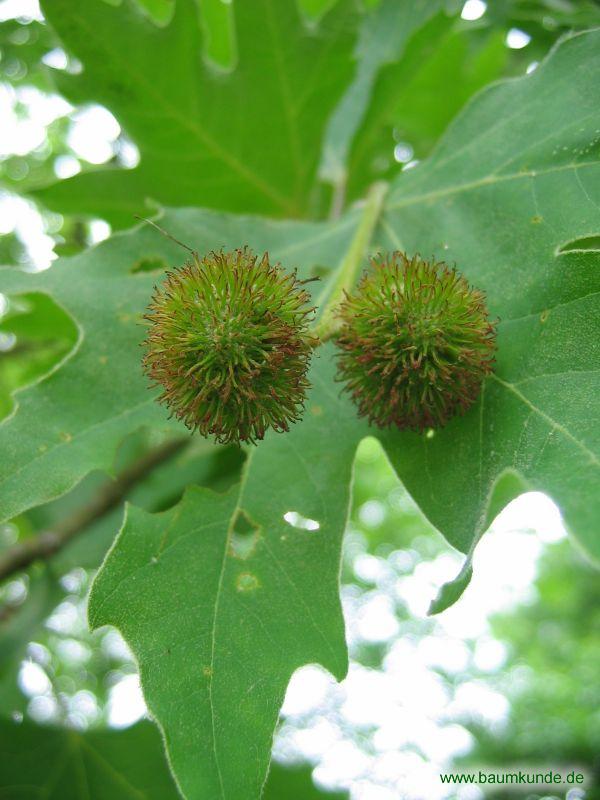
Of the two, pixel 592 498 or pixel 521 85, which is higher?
pixel 521 85

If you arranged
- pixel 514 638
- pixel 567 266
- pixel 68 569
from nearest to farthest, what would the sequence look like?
pixel 567 266, pixel 68 569, pixel 514 638

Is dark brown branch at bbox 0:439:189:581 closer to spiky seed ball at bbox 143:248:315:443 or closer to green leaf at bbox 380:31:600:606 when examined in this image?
spiky seed ball at bbox 143:248:315:443

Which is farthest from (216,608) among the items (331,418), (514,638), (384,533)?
(514,638)

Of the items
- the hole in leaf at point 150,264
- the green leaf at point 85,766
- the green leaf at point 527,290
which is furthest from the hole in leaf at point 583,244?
the green leaf at point 85,766

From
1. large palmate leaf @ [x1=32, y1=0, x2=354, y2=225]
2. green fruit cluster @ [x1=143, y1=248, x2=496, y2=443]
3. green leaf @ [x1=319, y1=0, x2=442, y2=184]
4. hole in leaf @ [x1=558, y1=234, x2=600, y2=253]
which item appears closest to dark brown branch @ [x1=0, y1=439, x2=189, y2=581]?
large palmate leaf @ [x1=32, y1=0, x2=354, y2=225]

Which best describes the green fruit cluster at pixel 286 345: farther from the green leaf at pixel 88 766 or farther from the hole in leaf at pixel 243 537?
the green leaf at pixel 88 766

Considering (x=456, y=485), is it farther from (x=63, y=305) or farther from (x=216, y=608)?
(x=63, y=305)

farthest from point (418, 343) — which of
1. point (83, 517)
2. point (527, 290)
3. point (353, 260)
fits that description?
point (83, 517)

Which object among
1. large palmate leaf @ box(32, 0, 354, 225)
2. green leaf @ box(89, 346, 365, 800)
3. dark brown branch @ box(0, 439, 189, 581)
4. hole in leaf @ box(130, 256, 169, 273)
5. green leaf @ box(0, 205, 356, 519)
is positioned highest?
large palmate leaf @ box(32, 0, 354, 225)
